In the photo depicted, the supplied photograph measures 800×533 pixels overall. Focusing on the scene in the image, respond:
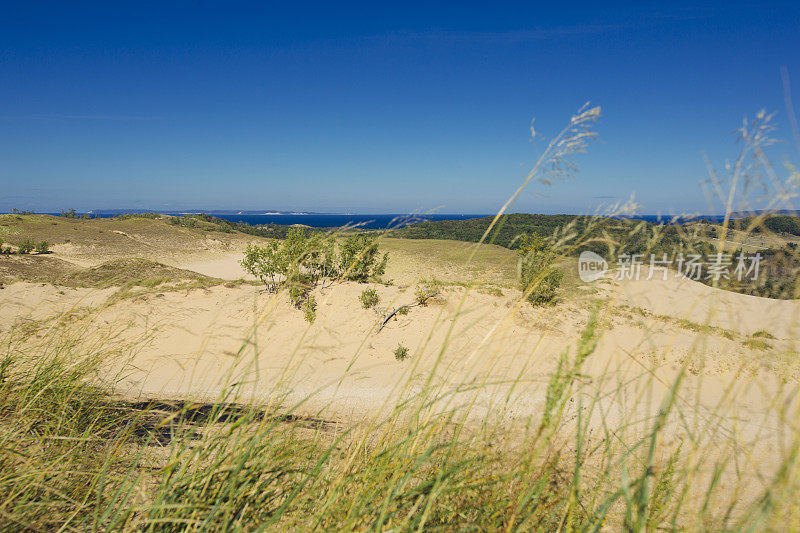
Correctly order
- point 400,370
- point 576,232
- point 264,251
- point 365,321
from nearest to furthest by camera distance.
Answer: point 576,232, point 400,370, point 365,321, point 264,251

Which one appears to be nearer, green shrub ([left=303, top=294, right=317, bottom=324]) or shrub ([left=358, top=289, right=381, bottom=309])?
green shrub ([left=303, top=294, right=317, bottom=324])

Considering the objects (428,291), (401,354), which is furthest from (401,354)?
(428,291)

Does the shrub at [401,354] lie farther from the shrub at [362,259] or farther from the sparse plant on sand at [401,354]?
the shrub at [362,259]

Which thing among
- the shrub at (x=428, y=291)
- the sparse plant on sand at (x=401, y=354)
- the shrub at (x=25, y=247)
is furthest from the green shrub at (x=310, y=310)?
the shrub at (x=25, y=247)

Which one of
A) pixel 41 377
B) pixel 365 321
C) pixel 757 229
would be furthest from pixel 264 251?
pixel 757 229

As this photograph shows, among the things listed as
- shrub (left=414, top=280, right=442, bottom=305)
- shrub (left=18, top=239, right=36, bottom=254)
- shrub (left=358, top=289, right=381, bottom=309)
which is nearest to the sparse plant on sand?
shrub (left=414, top=280, right=442, bottom=305)

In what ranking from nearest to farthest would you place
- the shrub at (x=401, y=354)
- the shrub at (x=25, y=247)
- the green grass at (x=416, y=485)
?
the green grass at (x=416, y=485) → the shrub at (x=401, y=354) → the shrub at (x=25, y=247)

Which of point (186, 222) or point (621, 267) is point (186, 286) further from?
point (186, 222)

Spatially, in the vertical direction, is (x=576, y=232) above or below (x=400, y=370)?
above

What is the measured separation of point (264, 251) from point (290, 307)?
2188 mm

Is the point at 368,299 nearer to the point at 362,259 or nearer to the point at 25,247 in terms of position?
the point at 362,259

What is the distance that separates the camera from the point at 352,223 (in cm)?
212

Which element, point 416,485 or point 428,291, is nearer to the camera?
point 416,485

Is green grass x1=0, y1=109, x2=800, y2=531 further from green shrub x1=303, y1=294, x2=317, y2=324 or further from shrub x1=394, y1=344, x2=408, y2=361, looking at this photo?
green shrub x1=303, y1=294, x2=317, y2=324
